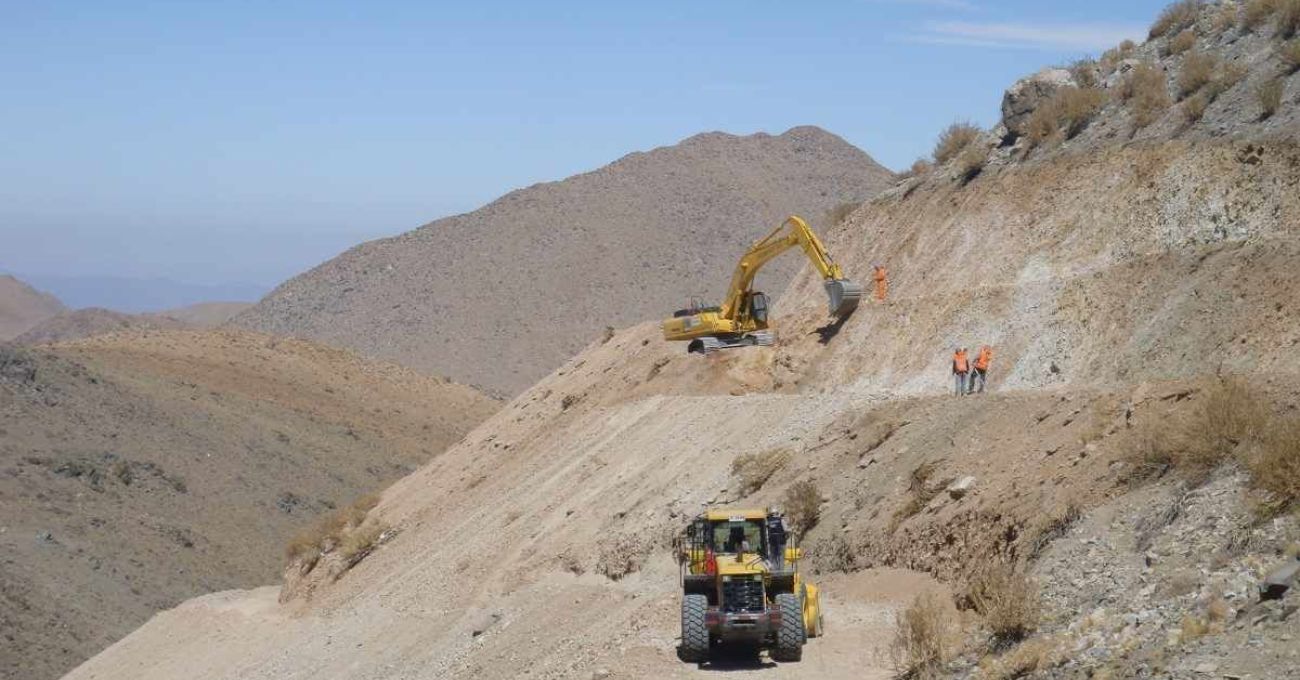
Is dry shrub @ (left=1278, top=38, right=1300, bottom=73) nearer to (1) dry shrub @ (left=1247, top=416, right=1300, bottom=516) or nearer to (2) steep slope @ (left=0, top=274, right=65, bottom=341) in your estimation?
(1) dry shrub @ (left=1247, top=416, right=1300, bottom=516)

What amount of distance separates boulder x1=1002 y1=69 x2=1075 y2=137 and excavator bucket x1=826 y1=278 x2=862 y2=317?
541cm

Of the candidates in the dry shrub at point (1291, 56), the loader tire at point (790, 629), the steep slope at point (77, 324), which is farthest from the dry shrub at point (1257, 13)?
the steep slope at point (77, 324)

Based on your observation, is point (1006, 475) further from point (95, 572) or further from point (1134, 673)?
point (95, 572)

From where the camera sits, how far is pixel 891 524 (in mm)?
22156

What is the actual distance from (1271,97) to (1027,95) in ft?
27.0

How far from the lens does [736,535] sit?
19438 millimetres

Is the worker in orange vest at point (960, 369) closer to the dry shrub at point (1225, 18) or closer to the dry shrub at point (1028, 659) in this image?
the dry shrub at point (1225, 18)

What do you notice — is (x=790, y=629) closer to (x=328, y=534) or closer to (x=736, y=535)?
(x=736, y=535)

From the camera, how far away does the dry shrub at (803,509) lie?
24141 mm

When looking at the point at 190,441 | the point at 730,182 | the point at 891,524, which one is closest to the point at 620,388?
the point at 891,524

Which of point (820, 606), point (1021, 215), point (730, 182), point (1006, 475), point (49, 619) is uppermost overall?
point (730, 182)

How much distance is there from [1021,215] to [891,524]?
488 inches

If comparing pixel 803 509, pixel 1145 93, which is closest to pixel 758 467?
pixel 803 509

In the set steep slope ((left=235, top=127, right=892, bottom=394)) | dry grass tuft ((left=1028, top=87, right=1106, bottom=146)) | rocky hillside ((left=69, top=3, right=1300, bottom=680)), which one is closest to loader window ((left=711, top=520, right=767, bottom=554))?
rocky hillside ((left=69, top=3, right=1300, bottom=680))
